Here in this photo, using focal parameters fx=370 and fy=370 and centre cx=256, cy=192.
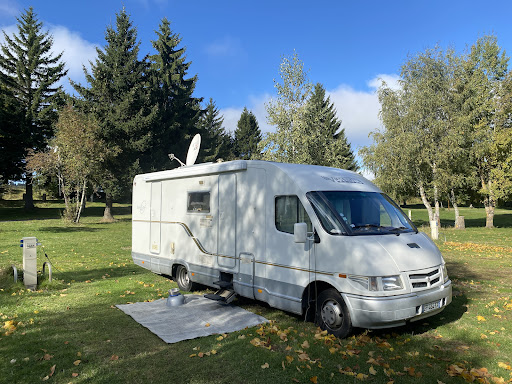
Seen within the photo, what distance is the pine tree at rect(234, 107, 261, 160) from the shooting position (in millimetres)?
65375

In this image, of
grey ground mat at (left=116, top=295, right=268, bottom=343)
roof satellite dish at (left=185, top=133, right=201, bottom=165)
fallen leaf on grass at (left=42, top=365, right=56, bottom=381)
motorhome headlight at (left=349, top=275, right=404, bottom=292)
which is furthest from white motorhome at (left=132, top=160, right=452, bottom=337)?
fallen leaf on grass at (left=42, top=365, right=56, bottom=381)

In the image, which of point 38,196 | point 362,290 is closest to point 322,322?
point 362,290

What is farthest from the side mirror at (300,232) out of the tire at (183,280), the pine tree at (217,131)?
the pine tree at (217,131)

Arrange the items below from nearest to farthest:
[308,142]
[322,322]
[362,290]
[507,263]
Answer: [362,290]
[322,322]
[507,263]
[308,142]

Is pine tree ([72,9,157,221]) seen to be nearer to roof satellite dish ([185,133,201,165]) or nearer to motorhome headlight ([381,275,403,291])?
roof satellite dish ([185,133,201,165])

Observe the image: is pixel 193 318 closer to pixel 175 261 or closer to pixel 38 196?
pixel 175 261

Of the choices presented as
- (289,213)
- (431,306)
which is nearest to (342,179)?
(289,213)

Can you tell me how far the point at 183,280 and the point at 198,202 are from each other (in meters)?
1.99

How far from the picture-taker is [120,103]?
111 ft

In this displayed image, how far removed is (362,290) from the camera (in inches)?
198

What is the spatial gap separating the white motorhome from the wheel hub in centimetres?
1

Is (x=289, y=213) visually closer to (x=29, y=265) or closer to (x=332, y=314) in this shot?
(x=332, y=314)

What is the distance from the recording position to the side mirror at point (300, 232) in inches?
214

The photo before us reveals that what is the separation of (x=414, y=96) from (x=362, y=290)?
23414 millimetres
